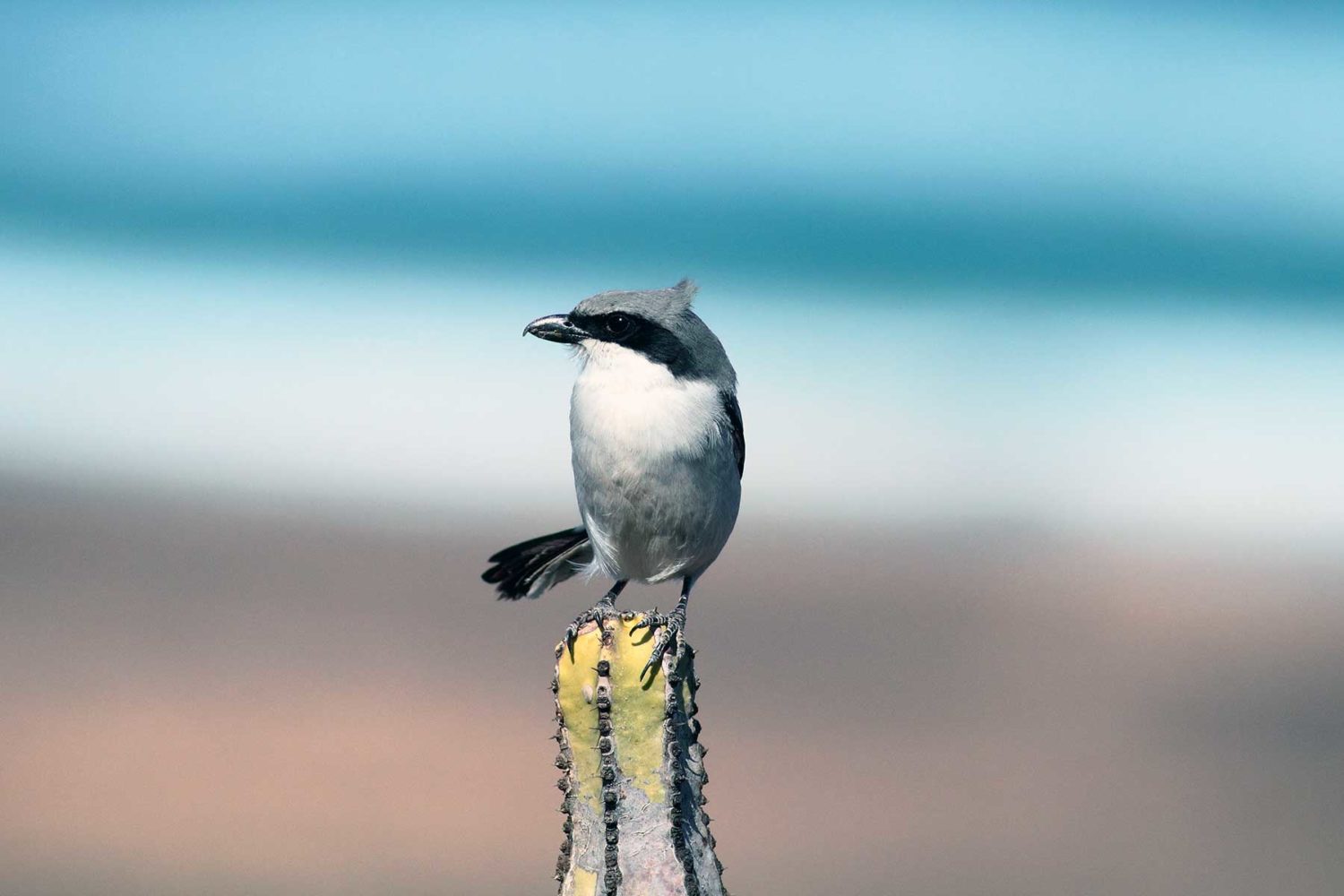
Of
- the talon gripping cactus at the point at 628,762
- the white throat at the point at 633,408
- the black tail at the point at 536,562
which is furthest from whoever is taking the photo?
the black tail at the point at 536,562

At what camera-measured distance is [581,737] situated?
2.62 m

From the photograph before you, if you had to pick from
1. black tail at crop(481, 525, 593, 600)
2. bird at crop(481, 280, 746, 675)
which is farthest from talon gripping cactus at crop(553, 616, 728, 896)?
black tail at crop(481, 525, 593, 600)

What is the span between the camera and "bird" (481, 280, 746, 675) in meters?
3.44

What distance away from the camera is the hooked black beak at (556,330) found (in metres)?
3.47

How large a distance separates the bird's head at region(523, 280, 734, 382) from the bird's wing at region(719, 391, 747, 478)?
194 millimetres

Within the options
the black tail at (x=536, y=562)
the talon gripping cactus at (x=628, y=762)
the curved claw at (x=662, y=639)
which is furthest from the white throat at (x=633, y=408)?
the talon gripping cactus at (x=628, y=762)

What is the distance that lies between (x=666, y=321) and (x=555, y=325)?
32cm

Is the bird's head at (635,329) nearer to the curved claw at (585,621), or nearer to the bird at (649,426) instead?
the bird at (649,426)

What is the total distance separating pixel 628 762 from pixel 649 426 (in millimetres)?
1102

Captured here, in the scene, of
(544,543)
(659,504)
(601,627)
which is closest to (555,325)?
(659,504)

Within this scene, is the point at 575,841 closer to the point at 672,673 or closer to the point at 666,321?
the point at 672,673

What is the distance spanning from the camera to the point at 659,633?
2.69 metres

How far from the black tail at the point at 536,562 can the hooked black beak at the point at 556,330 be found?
2.50 ft

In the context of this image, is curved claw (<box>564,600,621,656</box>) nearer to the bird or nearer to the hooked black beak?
the bird
